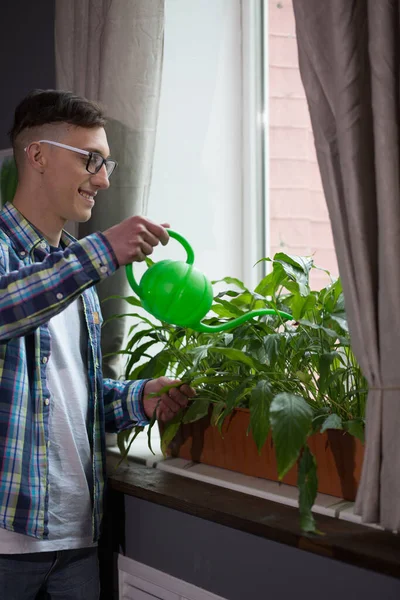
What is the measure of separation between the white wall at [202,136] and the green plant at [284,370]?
56cm

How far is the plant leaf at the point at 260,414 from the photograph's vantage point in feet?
3.94

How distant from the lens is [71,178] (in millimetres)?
1433

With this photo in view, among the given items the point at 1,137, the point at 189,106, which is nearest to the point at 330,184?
the point at 189,106

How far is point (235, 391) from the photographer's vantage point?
1.34 m

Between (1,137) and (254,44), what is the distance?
0.89m

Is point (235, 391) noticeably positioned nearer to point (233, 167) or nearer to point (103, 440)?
point (103, 440)

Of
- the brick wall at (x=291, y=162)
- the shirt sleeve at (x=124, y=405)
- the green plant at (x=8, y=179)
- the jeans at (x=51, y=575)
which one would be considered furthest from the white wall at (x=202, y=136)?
the jeans at (x=51, y=575)

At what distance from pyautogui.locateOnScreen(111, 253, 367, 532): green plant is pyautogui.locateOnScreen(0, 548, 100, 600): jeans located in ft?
0.93

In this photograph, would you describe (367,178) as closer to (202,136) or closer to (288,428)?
(288,428)

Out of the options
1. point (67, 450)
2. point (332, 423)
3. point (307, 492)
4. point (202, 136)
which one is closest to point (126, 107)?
point (202, 136)

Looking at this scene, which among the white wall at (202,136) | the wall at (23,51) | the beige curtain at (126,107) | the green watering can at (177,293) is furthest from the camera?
the wall at (23,51)

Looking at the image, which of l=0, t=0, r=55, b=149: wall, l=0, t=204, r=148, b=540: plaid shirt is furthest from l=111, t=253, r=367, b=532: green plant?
l=0, t=0, r=55, b=149: wall

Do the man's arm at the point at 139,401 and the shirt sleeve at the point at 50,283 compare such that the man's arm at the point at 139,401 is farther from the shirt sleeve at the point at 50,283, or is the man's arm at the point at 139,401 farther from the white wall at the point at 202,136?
the white wall at the point at 202,136

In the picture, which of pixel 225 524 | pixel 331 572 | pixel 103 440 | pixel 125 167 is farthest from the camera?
pixel 125 167
